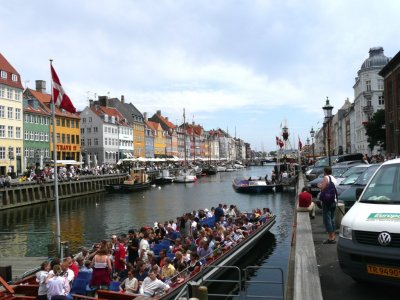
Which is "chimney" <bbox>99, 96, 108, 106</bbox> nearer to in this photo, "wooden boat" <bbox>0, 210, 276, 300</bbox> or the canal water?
the canal water

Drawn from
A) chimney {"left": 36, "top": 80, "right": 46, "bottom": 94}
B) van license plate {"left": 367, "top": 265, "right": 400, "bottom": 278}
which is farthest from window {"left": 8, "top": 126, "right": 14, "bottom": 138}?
van license plate {"left": 367, "top": 265, "right": 400, "bottom": 278}

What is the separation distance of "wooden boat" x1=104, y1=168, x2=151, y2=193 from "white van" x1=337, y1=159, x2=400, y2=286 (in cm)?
5789

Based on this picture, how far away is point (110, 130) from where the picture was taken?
95.2 metres

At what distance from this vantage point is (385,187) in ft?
23.4

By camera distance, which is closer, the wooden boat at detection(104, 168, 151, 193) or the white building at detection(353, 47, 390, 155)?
the wooden boat at detection(104, 168, 151, 193)

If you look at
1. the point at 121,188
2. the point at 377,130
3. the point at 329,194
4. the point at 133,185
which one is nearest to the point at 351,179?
the point at 329,194

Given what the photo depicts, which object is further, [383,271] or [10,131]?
[10,131]

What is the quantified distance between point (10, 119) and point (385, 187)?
208 feet

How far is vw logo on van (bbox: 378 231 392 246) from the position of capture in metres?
5.82

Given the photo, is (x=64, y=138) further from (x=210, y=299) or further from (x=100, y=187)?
(x=210, y=299)

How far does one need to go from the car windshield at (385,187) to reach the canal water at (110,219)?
10428 mm

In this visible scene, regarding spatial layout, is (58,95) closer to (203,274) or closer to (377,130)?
(203,274)

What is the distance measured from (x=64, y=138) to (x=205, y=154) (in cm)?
11029

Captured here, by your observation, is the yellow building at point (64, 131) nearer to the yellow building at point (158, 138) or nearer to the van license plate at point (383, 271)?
the yellow building at point (158, 138)
